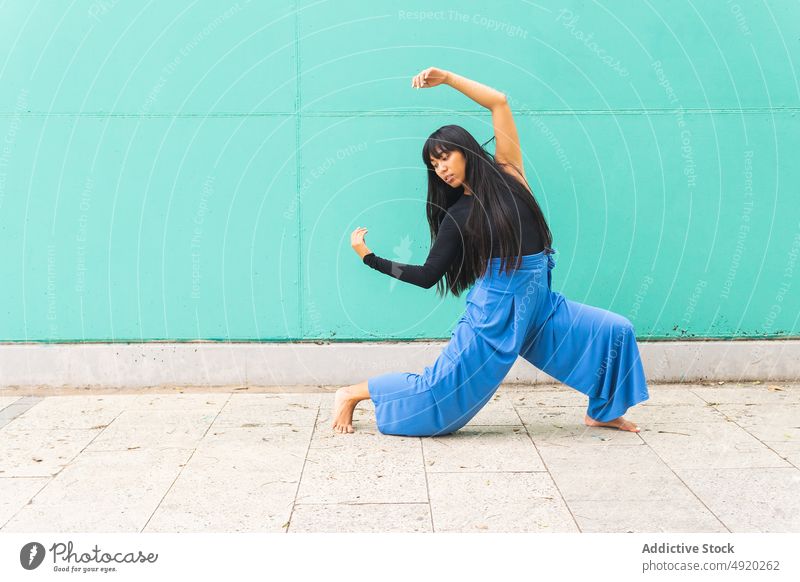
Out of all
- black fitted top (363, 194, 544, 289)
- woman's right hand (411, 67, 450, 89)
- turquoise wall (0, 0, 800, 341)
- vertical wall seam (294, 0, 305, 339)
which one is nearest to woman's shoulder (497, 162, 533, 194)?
black fitted top (363, 194, 544, 289)

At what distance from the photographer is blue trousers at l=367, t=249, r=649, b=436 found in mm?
4512

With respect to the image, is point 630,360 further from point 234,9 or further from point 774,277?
point 234,9

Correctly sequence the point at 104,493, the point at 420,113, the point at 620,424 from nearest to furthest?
the point at 104,493 < the point at 620,424 < the point at 420,113

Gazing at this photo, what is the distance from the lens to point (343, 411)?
16.0ft

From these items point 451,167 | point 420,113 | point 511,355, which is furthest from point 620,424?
point 420,113

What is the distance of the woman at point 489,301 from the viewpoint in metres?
4.45

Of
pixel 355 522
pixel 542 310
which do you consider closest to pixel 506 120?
pixel 542 310

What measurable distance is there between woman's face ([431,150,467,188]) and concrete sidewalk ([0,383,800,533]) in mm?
1308

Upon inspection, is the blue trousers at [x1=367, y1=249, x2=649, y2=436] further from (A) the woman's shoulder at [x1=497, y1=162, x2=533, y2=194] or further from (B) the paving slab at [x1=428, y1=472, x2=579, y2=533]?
(B) the paving slab at [x1=428, y1=472, x2=579, y2=533]

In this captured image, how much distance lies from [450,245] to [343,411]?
3.53 ft

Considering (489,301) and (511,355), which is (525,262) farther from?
(511,355)

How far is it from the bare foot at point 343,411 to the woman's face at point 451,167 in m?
1.22

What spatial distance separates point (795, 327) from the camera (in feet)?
19.5

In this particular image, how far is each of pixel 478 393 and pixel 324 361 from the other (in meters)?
1.53
